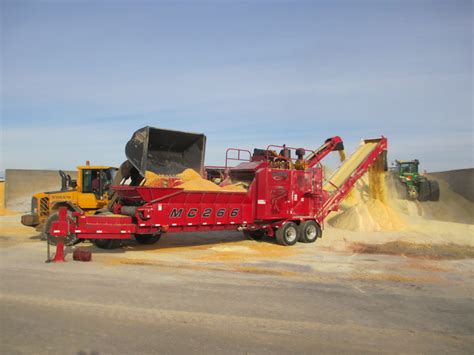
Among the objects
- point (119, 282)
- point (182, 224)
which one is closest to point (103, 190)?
point (182, 224)

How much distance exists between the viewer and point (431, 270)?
9.66m

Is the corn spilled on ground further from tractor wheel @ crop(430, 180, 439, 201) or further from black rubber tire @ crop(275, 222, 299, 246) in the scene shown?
tractor wheel @ crop(430, 180, 439, 201)

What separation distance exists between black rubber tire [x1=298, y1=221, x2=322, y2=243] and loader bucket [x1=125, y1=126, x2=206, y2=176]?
397cm

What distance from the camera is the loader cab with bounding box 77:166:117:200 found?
1374 centimetres

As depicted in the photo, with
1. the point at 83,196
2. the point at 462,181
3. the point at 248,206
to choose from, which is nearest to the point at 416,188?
the point at 462,181

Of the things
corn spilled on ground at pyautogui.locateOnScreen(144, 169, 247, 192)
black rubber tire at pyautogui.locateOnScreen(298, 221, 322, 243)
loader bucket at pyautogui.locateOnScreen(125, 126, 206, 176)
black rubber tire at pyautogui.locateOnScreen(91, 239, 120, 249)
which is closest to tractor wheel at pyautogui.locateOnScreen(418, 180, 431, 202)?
black rubber tire at pyautogui.locateOnScreen(298, 221, 322, 243)

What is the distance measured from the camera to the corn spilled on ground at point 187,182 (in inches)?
455

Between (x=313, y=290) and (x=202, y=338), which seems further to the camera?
(x=313, y=290)

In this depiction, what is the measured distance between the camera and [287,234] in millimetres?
13625

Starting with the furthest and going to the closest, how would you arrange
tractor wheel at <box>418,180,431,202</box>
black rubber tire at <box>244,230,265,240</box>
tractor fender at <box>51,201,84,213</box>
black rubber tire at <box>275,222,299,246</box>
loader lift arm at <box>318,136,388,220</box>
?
tractor wheel at <box>418,180,431,202</box>
loader lift arm at <box>318,136,388,220</box>
black rubber tire at <box>244,230,265,240</box>
black rubber tire at <box>275,222,299,246</box>
tractor fender at <box>51,201,84,213</box>

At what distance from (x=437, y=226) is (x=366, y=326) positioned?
13.8 metres

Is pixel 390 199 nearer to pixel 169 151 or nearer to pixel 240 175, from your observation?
pixel 240 175

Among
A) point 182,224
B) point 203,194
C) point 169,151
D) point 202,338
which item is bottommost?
point 202,338

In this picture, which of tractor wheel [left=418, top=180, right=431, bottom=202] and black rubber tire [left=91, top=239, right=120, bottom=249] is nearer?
black rubber tire [left=91, top=239, right=120, bottom=249]
